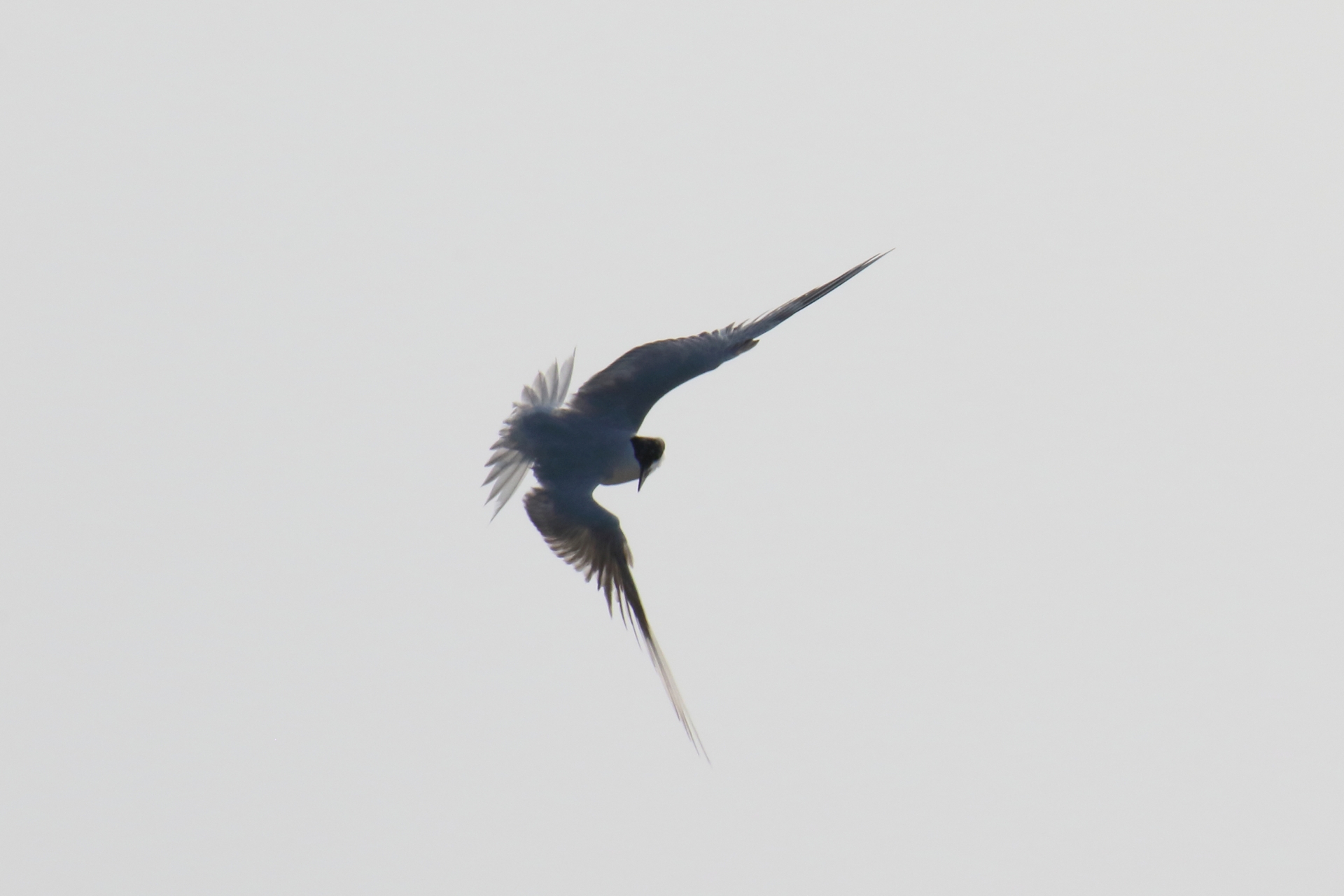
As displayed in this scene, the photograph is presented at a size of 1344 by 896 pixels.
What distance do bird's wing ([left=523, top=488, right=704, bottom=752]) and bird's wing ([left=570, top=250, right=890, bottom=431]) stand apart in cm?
83

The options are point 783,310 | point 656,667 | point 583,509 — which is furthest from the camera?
point 783,310

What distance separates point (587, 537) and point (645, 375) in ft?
5.02

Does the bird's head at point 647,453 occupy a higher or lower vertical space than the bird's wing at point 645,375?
lower

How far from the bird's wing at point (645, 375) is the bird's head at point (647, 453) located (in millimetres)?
269

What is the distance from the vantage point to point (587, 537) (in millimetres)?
13797

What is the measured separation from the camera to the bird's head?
46.3 feet

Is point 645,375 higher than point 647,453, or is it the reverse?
point 645,375

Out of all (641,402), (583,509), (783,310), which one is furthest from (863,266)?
(583,509)

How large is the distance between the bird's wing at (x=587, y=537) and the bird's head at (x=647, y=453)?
1.80 ft

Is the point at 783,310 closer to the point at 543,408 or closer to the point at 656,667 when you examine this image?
the point at 543,408

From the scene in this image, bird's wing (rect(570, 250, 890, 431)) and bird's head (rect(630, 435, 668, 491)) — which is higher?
bird's wing (rect(570, 250, 890, 431))

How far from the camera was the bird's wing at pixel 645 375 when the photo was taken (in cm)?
1430

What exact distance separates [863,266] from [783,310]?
4.14 ft

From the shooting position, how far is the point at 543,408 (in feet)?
46.9
